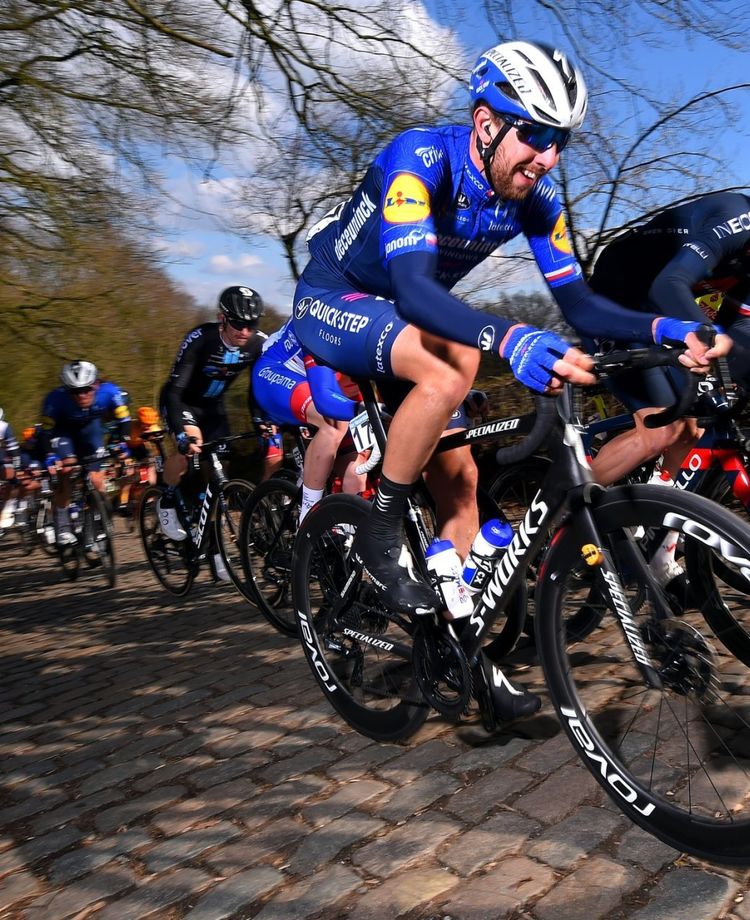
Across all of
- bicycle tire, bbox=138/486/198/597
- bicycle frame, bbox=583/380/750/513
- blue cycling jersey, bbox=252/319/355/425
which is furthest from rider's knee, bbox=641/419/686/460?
bicycle tire, bbox=138/486/198/597

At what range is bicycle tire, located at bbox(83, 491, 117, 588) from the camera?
824 centimetres

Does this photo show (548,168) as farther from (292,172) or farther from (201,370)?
(292,172)

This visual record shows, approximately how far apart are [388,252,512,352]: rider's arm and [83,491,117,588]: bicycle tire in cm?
633

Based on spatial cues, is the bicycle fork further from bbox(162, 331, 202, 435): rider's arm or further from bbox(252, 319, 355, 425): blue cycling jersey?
bbox(162, 331, 202, 435): rider's arm

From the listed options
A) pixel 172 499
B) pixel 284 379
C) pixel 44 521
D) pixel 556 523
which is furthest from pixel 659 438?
pixel 44 521

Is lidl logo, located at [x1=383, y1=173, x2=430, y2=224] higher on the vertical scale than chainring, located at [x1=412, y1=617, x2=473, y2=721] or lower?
higher

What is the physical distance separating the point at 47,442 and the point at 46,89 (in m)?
4.34

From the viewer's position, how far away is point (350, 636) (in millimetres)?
3422

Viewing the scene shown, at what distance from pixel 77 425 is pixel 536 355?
323 inches

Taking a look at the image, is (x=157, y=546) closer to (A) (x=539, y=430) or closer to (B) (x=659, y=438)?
(B) (x=659, y=438)

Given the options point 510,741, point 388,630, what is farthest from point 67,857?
point 510,741

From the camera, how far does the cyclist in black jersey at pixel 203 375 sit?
6.67 meters

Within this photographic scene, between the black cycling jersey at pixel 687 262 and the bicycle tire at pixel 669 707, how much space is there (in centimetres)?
149

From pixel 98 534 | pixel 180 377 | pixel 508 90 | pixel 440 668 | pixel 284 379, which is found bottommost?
pixel 98 534
